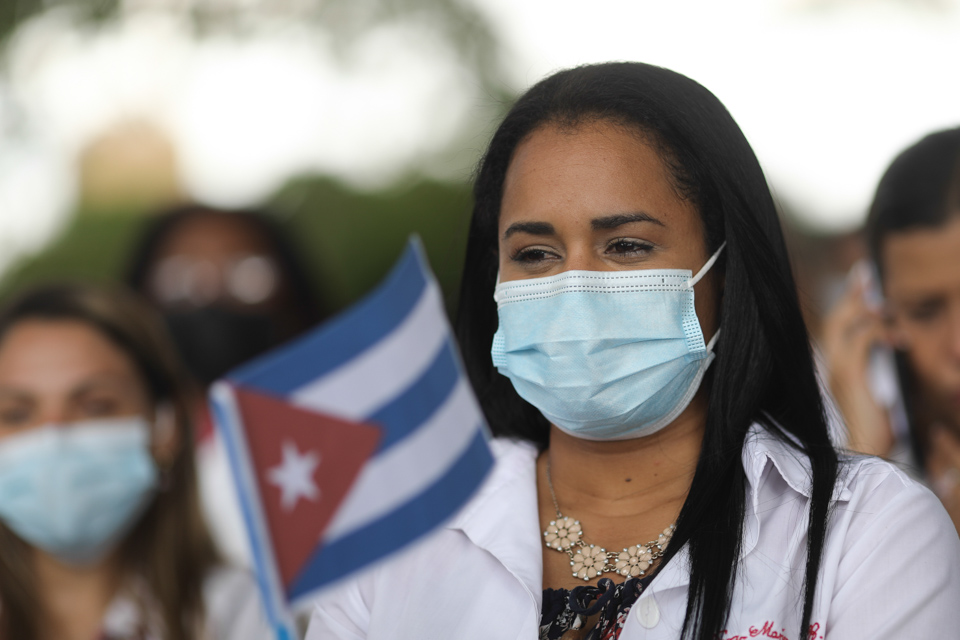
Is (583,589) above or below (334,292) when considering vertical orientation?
above

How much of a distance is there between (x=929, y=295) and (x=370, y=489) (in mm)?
2658

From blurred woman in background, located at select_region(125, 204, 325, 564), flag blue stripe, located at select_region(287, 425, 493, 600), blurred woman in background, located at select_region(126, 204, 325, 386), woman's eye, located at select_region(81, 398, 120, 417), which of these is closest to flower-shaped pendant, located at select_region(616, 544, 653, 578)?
flag blue stripe, located at select_region(287, 425, 493, 600)

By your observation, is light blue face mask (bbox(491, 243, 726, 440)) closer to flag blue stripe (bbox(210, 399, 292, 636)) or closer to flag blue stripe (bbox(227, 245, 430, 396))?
flag blue stripe (bbox(227, 245, 430, 396))

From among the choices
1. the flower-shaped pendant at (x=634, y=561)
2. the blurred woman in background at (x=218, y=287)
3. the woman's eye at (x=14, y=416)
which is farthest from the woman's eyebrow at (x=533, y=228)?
the blurred woman in background at (x=218, y=287)

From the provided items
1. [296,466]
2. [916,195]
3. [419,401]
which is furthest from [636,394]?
[916,195]

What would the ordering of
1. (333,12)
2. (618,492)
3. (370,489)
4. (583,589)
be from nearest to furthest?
(370,489), (583,589), (618,492), (333,12)

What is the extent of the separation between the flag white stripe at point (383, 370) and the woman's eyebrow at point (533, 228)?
65 cm

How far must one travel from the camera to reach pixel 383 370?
183cm

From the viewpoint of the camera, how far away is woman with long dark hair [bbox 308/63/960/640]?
2.30 m

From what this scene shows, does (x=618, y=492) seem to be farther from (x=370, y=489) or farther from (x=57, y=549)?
(x=57, y=549)

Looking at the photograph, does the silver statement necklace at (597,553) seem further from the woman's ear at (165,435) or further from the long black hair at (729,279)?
the woman's ear at (165,435)

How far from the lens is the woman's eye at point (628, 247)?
248cm

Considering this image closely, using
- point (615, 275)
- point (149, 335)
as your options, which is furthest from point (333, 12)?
point (615, 275)

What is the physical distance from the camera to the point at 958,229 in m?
3.58
